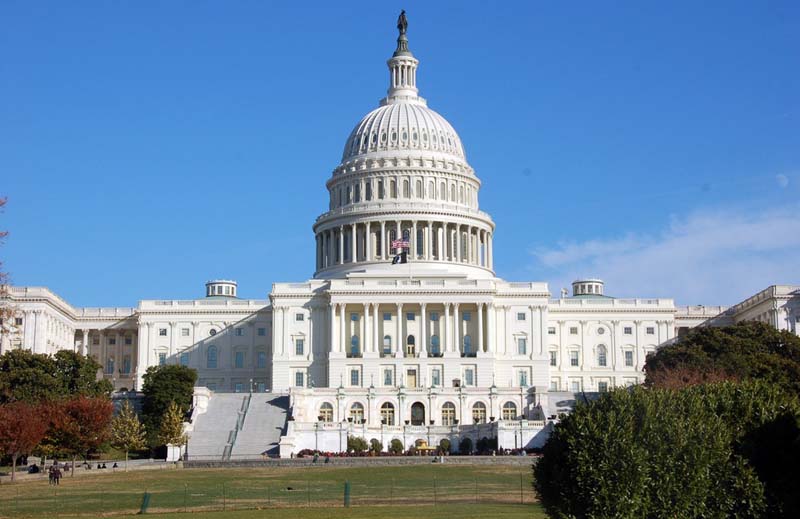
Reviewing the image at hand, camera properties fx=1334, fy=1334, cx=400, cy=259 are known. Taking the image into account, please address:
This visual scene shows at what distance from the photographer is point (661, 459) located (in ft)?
136

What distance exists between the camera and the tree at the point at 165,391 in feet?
371

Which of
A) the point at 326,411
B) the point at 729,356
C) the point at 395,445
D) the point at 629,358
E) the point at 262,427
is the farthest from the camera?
the point at 629,358

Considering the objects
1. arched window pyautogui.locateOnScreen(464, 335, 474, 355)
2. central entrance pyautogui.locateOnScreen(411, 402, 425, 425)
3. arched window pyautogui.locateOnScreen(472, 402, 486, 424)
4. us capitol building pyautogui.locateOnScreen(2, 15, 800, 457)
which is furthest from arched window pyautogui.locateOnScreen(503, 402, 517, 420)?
arched window pyautogui.locateOnScreen(464, 335, 474, 355)

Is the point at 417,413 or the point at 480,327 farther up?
the point at 480,327

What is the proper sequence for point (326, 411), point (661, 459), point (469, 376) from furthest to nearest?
point (469, 376) < point (326, 411) < point (661, 459)

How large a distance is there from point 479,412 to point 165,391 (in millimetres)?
28052

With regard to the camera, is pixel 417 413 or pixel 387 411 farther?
pixel 387 411

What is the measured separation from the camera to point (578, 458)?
135 feet

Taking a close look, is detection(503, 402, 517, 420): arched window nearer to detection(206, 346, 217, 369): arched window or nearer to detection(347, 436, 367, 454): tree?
detection(347, 436, 367, 454): tree

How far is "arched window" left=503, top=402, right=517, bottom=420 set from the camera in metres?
120

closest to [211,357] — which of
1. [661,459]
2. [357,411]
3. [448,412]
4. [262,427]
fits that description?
[357,411]

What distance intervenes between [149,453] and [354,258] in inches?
2104

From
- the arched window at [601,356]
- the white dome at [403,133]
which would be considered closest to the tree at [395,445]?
the arched window at [601,356]

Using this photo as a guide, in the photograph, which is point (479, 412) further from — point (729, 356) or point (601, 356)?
point (601, 356)
